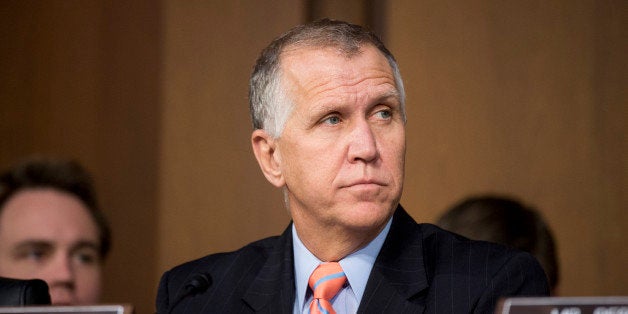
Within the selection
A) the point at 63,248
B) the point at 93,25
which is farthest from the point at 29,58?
the point at 63,248

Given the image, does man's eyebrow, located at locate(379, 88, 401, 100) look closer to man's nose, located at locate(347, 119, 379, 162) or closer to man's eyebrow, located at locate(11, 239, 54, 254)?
man's nose, located at locate(347, 119, 379, 162)

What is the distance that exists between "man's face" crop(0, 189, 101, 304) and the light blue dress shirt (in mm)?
1003

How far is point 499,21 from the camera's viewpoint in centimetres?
424

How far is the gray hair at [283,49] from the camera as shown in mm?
2076

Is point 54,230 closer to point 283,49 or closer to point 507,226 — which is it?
point 283,49

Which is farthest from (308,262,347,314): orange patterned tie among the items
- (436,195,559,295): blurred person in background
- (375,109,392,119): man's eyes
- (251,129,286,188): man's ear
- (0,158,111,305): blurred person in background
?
(0,158,111,305): blurred person in background

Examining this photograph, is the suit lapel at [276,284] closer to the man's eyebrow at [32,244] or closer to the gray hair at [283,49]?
the gray hair at [283,49]

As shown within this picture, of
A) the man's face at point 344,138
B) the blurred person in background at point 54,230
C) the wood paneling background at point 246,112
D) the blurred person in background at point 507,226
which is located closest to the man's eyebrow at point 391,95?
the man's face at point 344,138

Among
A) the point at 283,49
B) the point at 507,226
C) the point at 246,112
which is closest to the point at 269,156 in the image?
the point at 283,49

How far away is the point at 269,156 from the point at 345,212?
0.97ft

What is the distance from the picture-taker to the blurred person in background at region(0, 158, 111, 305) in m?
2.95

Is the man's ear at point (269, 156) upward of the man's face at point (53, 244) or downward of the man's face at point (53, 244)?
upward

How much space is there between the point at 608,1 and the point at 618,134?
0.56 metres

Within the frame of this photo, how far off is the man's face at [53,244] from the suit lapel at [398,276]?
1.18 metres
